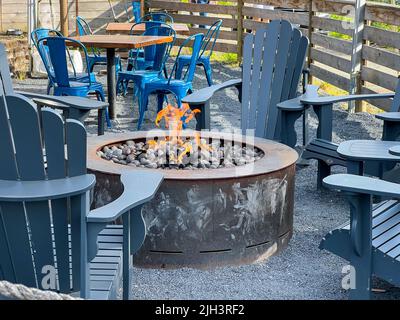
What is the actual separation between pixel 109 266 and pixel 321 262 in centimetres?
136

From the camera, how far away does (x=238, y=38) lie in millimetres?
11898

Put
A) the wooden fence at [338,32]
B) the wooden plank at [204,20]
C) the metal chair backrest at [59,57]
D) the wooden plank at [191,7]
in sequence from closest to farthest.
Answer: the metal chair backrest at [59,57]
the wooden fence at [338,32]
the wooden plank at [191,7]
the wooden plank at [204,20]

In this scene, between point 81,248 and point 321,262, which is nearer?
point 81,248

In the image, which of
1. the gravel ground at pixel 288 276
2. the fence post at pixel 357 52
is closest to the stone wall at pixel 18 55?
the fence post at pixel 357 52

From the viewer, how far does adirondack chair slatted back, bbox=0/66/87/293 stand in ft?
8.25

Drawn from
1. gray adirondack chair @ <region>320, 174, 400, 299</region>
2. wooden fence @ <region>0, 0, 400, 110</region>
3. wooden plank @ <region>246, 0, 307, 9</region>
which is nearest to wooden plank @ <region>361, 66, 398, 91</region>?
wooden fence @ <region>0, 0, 400, 110</region>

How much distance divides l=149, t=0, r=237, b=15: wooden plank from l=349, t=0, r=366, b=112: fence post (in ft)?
13.1

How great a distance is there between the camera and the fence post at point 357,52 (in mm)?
8047

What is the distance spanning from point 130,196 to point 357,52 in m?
5.88

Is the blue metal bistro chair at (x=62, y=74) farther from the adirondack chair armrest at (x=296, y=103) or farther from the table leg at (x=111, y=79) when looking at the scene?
the adirondack chair armrest at (x=296, y=103)

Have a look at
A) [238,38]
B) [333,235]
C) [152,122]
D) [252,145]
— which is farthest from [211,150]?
[238,38]

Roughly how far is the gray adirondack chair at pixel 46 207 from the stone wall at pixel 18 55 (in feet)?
24.5

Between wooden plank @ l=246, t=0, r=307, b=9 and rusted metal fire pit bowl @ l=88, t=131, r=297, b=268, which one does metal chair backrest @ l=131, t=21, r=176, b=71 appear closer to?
wooden plank @ l=246, t=0, r=307, b=9
